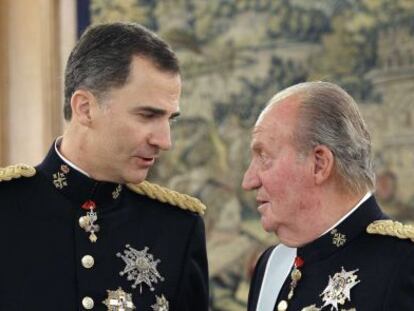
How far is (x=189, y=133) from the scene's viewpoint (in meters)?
6.63

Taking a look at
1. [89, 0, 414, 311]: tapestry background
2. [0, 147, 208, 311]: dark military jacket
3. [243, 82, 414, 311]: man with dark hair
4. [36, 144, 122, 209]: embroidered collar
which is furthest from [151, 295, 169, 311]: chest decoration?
[89, 0, 414, 311]: tapestry background

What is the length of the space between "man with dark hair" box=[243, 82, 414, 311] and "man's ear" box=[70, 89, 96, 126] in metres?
0.62

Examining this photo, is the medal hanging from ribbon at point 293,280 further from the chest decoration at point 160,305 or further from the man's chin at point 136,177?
the man's chin at point 136,177

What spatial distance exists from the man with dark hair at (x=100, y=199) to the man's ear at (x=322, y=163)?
58 cm

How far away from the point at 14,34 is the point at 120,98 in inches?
150

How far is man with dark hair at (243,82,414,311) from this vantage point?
273 centimetres

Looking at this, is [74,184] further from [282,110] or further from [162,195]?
[282,110]

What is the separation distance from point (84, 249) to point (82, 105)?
18.2 inches

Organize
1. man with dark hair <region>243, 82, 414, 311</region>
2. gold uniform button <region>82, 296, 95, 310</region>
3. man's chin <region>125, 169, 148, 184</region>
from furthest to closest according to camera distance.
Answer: man's chin <region>125, 169, 148, 184</region> < gold uniform button <region>82, 296, 95, 310</region> < man with dark hair <region>243, 82, 414, 311</region>

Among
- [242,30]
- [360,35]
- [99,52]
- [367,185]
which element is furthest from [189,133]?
[367,185]

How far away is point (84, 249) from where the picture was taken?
3148mm

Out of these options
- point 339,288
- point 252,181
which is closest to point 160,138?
point 252,181

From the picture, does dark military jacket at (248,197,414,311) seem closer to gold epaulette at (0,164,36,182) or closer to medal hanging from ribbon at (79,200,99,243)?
medal hanging from ribbon at (79,200,99,243)

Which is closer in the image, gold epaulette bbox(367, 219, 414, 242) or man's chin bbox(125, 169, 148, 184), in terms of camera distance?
gold epaulette bbox(367, 219, 414, 242)
